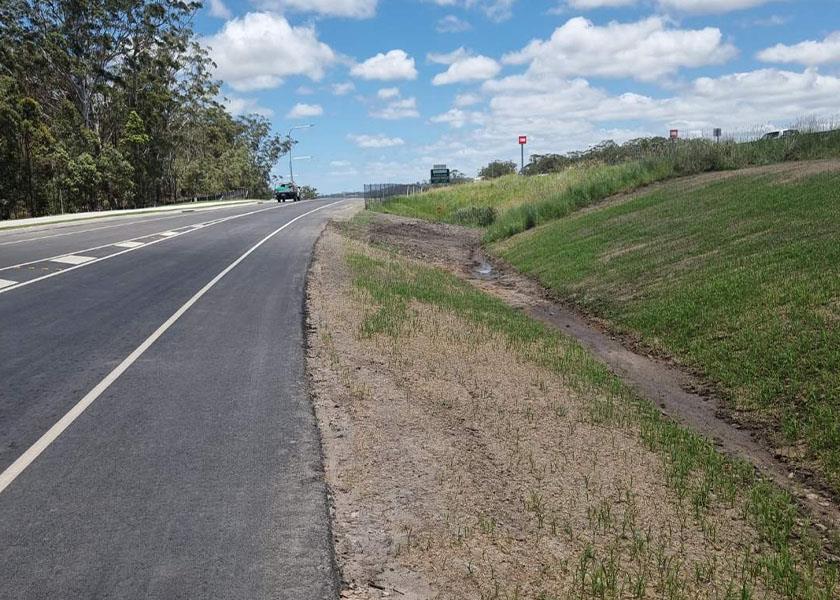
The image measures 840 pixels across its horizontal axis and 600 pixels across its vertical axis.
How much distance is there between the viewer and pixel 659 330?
12148 mm

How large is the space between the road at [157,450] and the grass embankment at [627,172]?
2105 centimetres

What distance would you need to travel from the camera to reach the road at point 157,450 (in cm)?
389

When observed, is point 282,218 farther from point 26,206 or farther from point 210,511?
point 210,511

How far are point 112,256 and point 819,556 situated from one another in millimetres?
17006

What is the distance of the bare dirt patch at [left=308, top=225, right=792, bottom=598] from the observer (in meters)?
4.01

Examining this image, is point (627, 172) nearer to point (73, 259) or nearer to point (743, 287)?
point (743, 287)

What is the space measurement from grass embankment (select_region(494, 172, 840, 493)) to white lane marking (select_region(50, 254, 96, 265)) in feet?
38.0

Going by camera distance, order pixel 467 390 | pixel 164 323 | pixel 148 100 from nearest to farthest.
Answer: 1. pixel 467 390
2. pixel 164 323
3. pixel 148 100

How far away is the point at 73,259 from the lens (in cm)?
1711

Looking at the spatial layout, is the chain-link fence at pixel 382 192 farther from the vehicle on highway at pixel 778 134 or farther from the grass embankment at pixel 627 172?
the vehicle on highway at pixel 778 134

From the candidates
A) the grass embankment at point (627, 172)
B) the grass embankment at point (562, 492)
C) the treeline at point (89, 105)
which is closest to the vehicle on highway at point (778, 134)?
the grass embankment at point (627, 172)

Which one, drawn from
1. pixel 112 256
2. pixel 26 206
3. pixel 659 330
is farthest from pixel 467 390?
pixel 26 206

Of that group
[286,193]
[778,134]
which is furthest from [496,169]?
[778,134]

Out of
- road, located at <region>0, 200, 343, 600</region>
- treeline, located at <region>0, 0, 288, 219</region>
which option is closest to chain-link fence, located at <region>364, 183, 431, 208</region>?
treeline, located at <region>0, 0, 288, 219</region>
